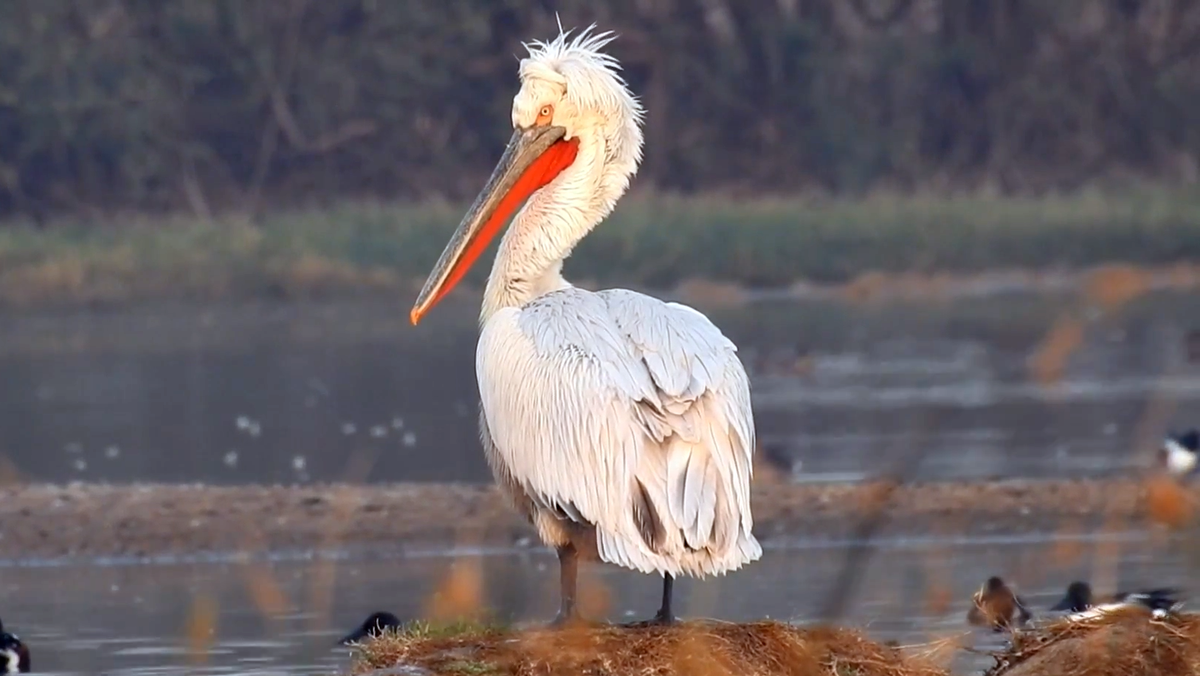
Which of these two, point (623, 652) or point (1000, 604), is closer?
point (623, 652)

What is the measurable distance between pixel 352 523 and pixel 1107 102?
18.7 meters

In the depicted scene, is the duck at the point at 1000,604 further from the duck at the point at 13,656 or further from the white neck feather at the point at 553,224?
the duck at the point at 13,656

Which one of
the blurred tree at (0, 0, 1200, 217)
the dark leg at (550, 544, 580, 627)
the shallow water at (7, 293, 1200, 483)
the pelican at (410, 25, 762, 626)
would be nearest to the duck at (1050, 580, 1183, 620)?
the pelican at (410, 25, 762, 626)

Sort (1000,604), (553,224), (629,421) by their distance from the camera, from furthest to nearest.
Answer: (1000,604)
(553,224)
(629,421)

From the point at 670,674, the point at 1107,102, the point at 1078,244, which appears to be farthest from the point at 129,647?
the point at 1107,102

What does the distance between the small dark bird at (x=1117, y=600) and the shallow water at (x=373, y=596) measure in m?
0.11

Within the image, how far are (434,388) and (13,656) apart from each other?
828 cm

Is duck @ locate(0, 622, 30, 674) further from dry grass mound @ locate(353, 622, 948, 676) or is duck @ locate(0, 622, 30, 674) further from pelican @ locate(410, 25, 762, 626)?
dry grass mound @ locate(353, 622, 948, 676)

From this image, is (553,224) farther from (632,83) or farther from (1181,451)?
(632,83)

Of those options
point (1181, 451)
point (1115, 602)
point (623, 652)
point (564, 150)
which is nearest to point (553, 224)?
point (564, 150)

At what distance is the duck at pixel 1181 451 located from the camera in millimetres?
10250

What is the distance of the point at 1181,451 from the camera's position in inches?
412

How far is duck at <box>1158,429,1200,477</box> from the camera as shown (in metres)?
10.2

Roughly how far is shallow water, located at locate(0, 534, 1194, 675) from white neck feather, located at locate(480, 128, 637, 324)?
3.52 ft
